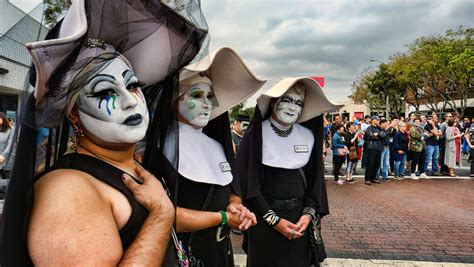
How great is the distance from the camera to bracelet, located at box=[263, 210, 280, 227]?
2496 millimetres

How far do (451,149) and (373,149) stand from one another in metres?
3.16

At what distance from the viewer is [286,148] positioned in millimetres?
2715

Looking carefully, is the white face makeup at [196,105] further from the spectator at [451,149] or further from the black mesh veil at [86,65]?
the spectator at [451,149]

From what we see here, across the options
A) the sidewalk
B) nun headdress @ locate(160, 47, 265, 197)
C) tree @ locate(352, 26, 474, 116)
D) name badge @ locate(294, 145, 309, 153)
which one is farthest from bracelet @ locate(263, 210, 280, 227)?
tree @ locate(352, 26, 474, 116)

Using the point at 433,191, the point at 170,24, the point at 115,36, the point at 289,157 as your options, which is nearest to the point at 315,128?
the point at 289,157

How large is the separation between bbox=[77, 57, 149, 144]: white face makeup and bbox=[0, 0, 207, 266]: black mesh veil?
0.14 ft

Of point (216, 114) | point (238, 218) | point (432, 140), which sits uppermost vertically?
point (216, 114)

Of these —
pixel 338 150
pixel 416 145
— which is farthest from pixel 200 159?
pixel 416 145

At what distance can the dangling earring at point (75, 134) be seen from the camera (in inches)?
47.0

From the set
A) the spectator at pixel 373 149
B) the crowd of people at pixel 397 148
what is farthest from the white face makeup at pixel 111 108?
the spectator at pixel 373 149

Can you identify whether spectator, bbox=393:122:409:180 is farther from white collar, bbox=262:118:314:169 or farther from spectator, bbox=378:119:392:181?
white collar, bbox=262:118:314:169

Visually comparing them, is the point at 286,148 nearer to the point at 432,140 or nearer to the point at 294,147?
the point at 294,147

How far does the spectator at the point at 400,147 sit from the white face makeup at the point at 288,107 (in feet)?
25.5

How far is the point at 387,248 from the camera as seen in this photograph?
4297mm
